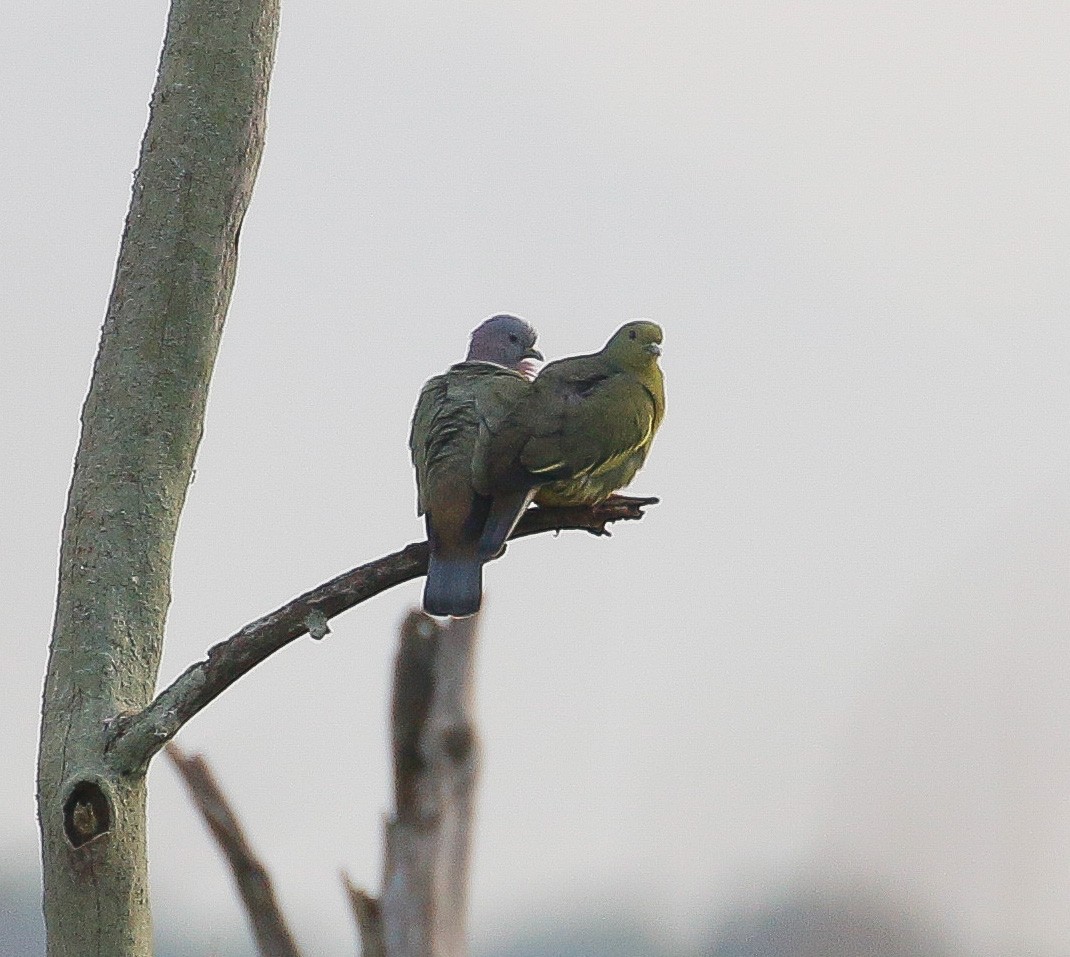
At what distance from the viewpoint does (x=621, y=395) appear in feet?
7.12

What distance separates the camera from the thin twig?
231 centimetres

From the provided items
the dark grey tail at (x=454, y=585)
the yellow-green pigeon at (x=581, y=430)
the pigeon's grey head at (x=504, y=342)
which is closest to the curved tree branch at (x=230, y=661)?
the dark grey tail at (x=454, y=585)

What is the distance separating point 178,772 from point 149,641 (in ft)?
2.55

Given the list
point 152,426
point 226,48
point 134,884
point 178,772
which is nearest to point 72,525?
point 152,426

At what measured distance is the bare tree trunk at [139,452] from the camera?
5.01 ft

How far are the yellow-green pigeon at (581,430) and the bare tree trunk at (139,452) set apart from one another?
42cm

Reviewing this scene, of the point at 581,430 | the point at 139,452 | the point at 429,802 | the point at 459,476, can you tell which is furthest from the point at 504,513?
the point at 429,802

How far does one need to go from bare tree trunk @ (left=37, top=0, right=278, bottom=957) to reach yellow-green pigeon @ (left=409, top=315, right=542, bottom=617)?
35cm

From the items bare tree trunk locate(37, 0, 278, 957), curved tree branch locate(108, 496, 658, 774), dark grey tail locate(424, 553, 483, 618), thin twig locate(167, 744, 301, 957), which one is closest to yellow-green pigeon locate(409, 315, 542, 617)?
dark grey tail locate(424, 553, 483, 618)

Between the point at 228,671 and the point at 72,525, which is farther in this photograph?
the point at 72,525

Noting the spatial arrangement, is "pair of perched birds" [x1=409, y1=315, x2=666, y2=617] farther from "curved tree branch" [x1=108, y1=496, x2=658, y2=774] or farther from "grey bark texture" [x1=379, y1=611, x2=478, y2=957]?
"grey bark texture" [x1=379, y1=611, x2=478, y2=957]

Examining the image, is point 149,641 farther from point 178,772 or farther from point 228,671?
point 178,772

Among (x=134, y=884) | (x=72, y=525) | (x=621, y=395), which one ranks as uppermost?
(x=621, y=395)

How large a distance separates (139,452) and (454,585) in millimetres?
427
